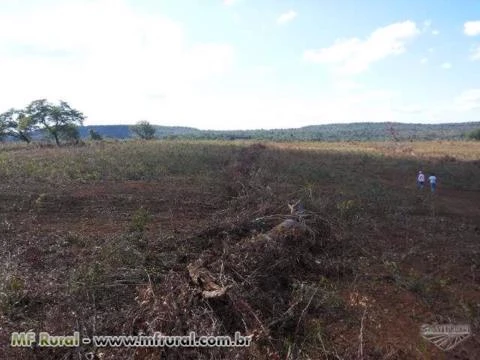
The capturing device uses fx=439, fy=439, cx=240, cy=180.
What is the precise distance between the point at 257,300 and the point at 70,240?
14.7ft

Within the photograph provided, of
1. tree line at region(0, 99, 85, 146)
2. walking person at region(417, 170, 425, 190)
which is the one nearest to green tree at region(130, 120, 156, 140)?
tree line at region(0, 99, 85, 146)

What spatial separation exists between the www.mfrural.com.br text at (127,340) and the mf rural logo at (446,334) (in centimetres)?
235

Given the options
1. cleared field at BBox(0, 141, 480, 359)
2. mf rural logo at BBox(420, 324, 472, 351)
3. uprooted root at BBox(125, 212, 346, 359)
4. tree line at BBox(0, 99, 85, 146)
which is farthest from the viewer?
tree line at BBox(0, 99, 85, 146)

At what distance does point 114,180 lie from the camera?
15.9 m

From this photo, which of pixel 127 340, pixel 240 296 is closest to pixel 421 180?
pixel 240 296

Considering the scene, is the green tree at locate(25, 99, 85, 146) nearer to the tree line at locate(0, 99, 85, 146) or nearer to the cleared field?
the tree line at locate(0, 99, 85, 146)

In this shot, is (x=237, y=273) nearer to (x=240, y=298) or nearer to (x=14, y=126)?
(x=240, y=298)

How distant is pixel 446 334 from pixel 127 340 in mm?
3782

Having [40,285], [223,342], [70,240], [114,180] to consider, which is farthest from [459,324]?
[114,180]

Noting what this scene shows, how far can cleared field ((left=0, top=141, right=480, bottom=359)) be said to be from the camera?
4793mm

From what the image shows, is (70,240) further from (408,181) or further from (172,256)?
(408,181)

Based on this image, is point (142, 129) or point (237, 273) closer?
point (237, 273)

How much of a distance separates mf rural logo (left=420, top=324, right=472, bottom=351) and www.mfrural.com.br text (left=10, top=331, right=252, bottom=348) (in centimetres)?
235

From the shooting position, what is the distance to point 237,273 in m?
5.63
